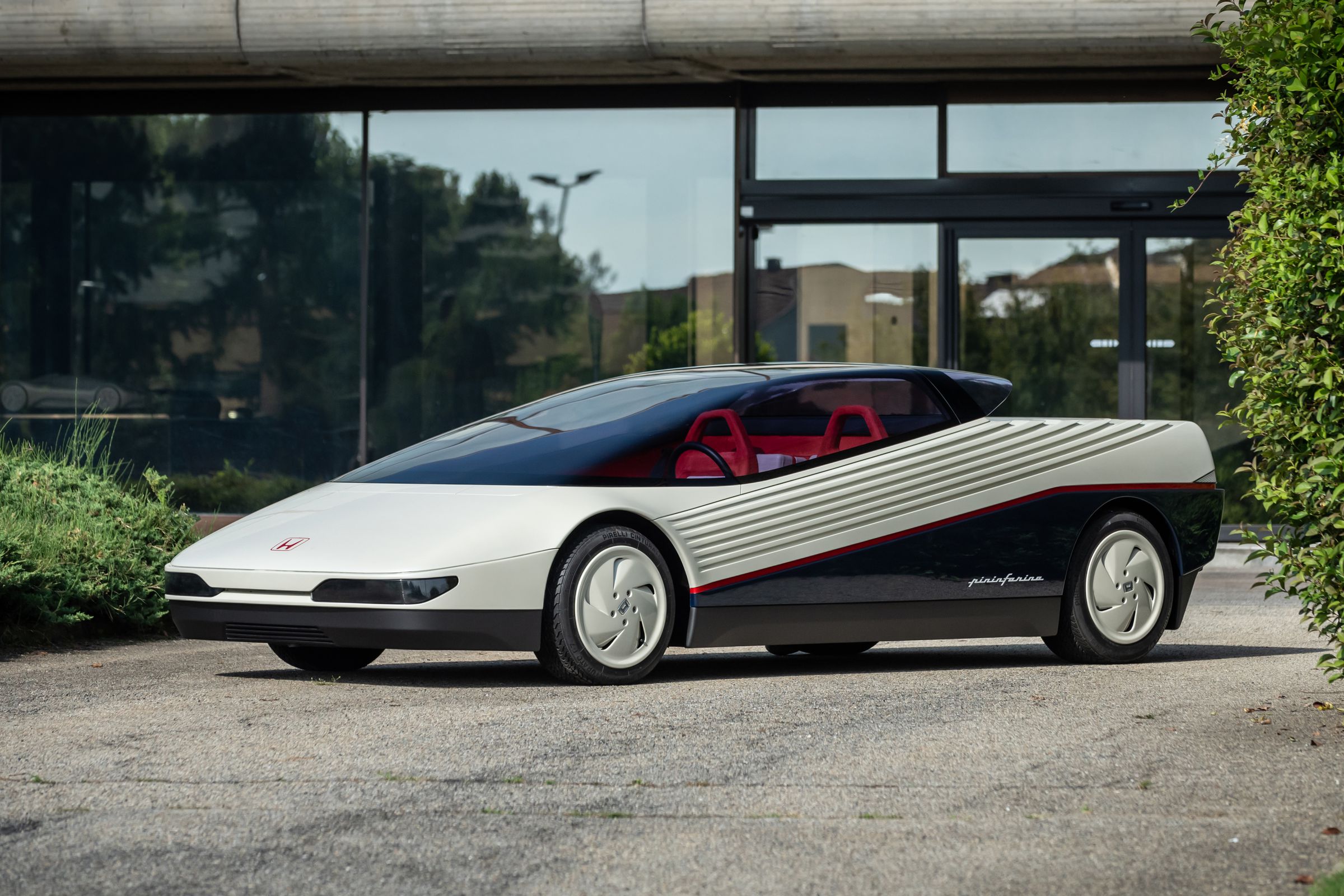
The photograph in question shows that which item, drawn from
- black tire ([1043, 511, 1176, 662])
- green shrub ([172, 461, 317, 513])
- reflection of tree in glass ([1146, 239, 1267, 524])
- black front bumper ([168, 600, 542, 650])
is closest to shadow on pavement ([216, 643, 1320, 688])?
black tire ([1043, 511, 1176, 662])

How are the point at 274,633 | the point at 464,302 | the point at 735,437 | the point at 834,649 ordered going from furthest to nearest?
the point at 464,302, the point at 834,649, the point at 735,437, the point at 274,633

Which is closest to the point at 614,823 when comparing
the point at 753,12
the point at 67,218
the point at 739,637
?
the point at 739,637

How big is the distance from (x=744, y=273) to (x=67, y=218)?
651 centimetres

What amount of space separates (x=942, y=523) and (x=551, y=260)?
921 cm

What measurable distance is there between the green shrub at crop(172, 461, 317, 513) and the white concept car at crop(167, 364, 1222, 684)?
8644 millimetres

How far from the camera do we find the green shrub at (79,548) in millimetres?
8875

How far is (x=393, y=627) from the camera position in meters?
6.73

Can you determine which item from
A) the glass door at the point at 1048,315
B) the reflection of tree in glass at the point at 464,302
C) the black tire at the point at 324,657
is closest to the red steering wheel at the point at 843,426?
the black tire at the point at 324,657

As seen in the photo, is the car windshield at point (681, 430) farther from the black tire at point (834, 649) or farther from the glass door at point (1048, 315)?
the glass door at point (1048, 315)

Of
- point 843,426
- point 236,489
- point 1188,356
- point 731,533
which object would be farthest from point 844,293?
point 731,533

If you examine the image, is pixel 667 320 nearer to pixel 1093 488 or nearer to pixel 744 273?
pixel 744 273

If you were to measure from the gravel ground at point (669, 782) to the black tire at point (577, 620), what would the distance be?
0.11 metres

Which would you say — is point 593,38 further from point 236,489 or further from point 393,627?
point 393,627

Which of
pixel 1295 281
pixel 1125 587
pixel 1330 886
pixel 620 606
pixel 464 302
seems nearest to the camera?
pixel 1330 886
